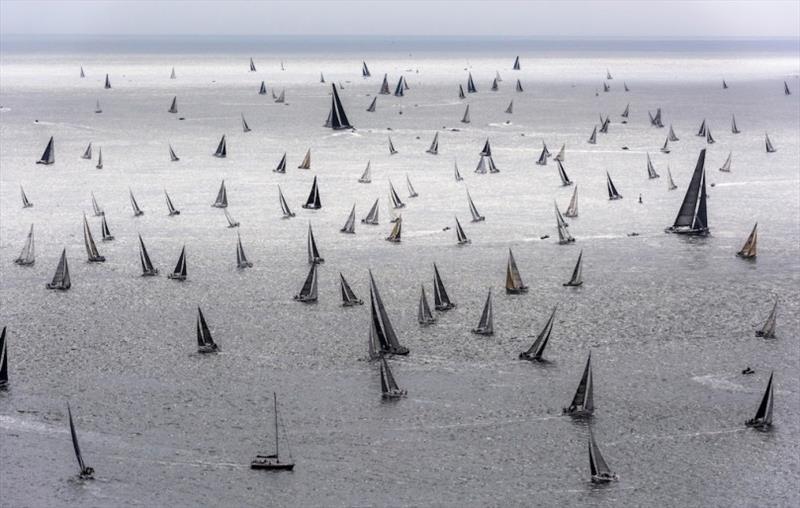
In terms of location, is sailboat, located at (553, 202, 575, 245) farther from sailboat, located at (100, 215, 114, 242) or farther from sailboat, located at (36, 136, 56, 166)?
sailboat, located at (36, 136, 56, 166)

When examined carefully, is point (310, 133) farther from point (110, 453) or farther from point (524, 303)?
point (110, 453)

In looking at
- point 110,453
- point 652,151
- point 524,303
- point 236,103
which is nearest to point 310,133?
point 652,151

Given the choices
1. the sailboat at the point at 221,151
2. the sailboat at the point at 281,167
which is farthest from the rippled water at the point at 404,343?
the sailboat at the point at 221,151

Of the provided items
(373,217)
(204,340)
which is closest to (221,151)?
(373,217)

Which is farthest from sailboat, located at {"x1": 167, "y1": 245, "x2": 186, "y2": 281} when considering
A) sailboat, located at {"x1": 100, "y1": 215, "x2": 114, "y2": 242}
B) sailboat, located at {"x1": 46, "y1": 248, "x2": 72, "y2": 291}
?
sailboat, located at {"x1": 100, "y1": 215, "x2": 114, "y2": 242}

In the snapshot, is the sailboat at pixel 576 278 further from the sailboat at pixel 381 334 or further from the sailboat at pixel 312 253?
the sailboat at pixel 381 334

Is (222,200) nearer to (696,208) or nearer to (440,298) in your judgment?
(440,298)
